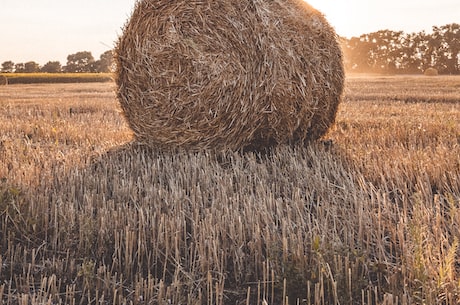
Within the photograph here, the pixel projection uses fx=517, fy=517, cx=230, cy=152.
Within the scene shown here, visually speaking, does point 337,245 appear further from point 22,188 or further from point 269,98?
point 269,98

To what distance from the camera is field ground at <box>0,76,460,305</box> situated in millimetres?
2348

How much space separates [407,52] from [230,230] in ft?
234

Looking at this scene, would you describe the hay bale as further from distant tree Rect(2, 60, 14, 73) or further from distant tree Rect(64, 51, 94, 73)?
distant tree Rect(2, 60, 14, 73)

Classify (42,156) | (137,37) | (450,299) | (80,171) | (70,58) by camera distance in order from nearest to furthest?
(450,299)
(80,171)
(42,156)
(137,37)
(70,58)

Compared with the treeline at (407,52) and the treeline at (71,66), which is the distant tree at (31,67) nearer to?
the treeline at (71,66)

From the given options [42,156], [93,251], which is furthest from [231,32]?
[93,251]

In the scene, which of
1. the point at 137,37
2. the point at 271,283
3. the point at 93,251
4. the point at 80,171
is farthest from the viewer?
the point at 137,37

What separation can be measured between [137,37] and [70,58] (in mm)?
66731

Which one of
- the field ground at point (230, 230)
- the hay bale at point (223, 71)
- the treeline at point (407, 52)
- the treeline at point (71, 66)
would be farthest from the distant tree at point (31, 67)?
the field ground at point (230, 230)

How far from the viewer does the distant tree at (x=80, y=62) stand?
66.1 meters

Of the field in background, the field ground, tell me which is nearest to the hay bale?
the field ground

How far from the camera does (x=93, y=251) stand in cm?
287

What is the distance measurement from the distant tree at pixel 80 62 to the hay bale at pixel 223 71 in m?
62.6

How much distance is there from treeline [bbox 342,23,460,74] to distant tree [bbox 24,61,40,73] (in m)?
38.0
